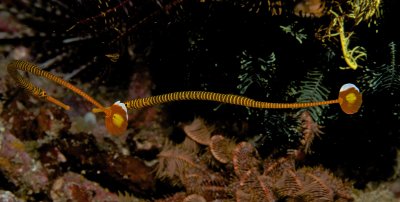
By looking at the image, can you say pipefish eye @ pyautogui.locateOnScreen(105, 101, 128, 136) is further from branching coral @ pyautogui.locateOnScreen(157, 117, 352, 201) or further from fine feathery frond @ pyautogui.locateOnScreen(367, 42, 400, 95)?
fine feathery frond @ pyautogui.locateOnScreen(367, 42, 400, 95)

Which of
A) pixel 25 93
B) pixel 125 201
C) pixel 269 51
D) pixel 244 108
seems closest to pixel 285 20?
pixel 269 51

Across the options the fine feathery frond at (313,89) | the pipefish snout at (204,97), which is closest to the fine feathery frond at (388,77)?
the fine feathery frond at (313,89)

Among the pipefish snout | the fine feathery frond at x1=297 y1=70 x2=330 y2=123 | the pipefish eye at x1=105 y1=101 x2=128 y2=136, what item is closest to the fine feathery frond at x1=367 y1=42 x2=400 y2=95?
the fine feathery frond at x1=297 y1=70 x2=330 y2=123

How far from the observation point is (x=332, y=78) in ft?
12.6

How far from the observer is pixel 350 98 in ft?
9.14

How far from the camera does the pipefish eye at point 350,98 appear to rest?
2.78 meters

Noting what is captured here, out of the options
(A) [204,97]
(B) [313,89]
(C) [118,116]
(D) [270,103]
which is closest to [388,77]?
(B) [313,89]

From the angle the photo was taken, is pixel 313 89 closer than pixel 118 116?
No

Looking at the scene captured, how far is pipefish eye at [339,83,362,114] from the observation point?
109 inches

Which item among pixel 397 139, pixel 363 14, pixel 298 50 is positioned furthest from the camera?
pixel 397 139

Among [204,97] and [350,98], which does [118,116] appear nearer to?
[204,97]

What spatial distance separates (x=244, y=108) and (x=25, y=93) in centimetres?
228

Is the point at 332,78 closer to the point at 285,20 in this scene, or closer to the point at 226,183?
the point at 285,20

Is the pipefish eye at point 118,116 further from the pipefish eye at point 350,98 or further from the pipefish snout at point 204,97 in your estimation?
the pipefish eye at point 350,98
